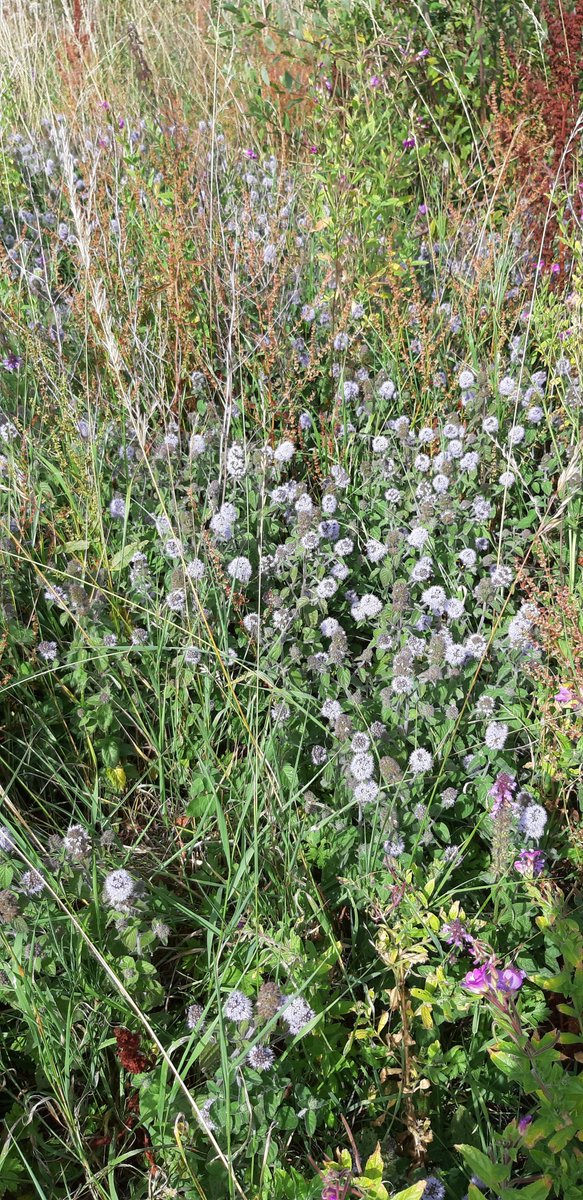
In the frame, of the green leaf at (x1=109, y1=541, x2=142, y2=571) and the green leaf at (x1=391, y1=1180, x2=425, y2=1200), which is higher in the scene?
the green leaf at (x1=109, y1=541, x2=142, y2=571)

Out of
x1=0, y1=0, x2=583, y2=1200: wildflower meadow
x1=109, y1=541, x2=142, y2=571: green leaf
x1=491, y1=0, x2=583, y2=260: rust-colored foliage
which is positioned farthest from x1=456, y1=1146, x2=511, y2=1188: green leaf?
x1=491, y1=0, x2=583, y2=260: rust-colored foliage

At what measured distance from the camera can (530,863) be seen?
1545 millimetres

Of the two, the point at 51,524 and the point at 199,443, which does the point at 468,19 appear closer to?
the point at 199,443

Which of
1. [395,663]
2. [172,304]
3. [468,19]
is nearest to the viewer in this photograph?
[395,663]

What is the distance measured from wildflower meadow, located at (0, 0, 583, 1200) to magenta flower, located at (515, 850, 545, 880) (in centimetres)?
2

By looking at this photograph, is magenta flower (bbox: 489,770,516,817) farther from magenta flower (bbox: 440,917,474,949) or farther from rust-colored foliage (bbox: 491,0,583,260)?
rust-colored foliage (bbox: 491,0,583,260)

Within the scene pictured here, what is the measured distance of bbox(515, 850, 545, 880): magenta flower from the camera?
1546 mm

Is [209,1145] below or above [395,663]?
below

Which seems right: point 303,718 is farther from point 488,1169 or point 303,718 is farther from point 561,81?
point 561,81

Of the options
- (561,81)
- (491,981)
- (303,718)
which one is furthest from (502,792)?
(561,81)

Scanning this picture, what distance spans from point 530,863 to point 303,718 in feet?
Result: 1.89

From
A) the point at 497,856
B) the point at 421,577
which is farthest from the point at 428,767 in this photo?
the point at 421,577

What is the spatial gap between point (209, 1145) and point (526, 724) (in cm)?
102

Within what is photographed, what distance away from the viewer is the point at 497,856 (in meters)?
1.56
